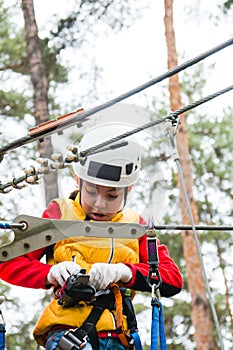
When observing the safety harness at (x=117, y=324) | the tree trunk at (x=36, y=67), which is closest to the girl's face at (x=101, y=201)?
the safety harness at (x=117, y=324)

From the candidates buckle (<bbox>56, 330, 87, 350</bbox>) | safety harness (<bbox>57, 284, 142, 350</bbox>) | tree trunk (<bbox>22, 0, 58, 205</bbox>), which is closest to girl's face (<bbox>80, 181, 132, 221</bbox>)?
safety harness (<bbox>57, 284, 142, 350</bbox>)

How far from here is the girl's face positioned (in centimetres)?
245

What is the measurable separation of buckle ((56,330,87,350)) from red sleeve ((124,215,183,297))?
0.24 m

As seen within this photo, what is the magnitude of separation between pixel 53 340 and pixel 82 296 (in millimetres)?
168

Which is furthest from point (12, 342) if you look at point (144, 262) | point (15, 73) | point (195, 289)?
point (144, 262)

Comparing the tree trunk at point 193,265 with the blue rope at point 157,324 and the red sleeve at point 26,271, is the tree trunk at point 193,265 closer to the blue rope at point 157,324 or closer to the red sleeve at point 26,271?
the red sleeve at point 26,271

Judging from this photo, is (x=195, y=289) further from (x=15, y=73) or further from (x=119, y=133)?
(x=119, y=133)

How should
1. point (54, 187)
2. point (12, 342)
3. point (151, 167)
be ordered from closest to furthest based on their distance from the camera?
1. point (54, 187)
2. point (151, 167)
3. point (12, 342)

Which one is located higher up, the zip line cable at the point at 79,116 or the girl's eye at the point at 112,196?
the zip line cable at the point at 79,116

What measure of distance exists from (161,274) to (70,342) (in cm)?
37

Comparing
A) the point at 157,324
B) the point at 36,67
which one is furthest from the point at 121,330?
the point at 36,67

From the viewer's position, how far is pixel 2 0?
10.4m

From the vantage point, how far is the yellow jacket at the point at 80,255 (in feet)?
7.97

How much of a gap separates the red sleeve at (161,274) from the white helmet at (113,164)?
19 cm
